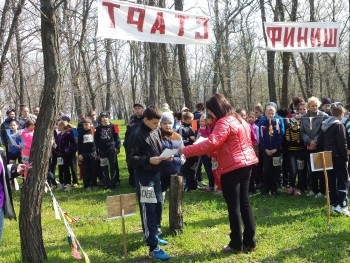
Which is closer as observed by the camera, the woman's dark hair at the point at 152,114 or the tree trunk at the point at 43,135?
the tree trunk at the point at 43,135

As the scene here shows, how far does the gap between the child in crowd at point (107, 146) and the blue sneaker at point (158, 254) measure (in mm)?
4904

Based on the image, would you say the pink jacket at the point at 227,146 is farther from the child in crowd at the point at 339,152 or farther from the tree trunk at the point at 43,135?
the child in crowd at the point at 339,152

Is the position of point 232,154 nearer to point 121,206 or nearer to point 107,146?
point 121,206

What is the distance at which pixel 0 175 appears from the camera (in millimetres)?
3975

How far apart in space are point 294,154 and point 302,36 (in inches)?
133

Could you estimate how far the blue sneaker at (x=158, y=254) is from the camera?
489cm

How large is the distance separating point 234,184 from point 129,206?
1324 mm

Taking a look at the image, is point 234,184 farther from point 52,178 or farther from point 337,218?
point 52,178

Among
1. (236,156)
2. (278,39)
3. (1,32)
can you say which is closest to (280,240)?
(236,156)

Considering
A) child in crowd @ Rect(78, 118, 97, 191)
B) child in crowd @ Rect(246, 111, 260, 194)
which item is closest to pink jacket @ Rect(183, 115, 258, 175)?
child in crowd @ Rect(246, 111, 260, 194)

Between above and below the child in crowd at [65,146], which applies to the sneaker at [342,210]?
below

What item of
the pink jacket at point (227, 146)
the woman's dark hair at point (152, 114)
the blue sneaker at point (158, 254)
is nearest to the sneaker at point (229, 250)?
the blue sneaker at point (158, 254)

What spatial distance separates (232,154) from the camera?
4742mm

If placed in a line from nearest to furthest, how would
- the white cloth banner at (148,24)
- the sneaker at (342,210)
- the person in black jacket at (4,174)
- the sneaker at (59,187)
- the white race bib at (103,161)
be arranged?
1. the person in black jacket at (4,174)
2. the sneaker at (342,210)
3. the white cloth banner at (148,24)
4. the white race bib at (103,161)
5. the sneaker at (59,187)
